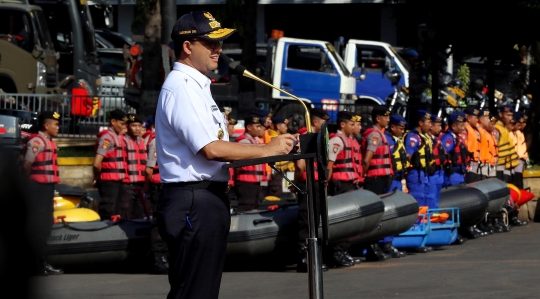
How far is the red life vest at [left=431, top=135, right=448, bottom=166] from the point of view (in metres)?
13.8

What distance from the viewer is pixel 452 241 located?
1320 cm

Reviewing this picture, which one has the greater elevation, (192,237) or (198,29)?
(198,29)

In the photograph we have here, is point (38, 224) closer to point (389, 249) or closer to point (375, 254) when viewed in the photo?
point (375, 254)

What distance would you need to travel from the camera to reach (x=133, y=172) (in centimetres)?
1307

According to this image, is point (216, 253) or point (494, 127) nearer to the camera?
point (216, 253)

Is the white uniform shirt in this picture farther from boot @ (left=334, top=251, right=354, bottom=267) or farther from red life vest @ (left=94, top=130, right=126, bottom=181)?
red life vest @ (left=94, top=130, right=126, bottom=181)

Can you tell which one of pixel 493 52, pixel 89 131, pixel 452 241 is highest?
pixel 493 52

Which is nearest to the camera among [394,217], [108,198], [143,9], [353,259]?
[394,217]

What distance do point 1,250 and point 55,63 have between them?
18358mm

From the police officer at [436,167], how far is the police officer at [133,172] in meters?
3.55

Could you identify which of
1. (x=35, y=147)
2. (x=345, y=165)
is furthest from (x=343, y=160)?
(x=35, y=147)

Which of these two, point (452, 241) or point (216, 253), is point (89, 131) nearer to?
point (452, 241)

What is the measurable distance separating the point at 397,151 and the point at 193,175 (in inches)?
329

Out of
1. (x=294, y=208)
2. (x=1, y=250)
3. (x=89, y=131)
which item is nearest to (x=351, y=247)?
(x=294, y=208)
